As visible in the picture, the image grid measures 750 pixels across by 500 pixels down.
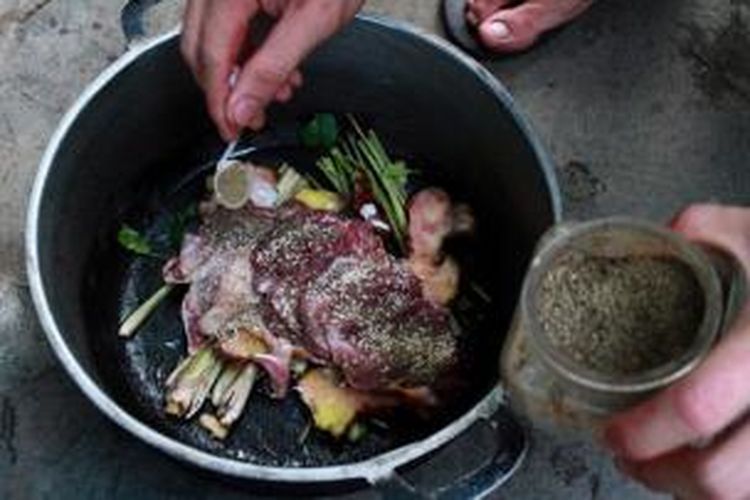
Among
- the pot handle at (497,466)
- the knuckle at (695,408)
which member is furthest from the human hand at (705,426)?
the pot handle at (497,466)

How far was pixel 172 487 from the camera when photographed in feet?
4.85

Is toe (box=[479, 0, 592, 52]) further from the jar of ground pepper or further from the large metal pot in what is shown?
the jar of ground pepper

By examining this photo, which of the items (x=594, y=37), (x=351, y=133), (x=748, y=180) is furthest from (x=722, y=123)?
(x=351, y=133)

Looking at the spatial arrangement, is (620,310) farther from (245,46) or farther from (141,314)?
(141,314)

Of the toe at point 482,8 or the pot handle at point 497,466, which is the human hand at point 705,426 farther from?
the toe at point 482,8

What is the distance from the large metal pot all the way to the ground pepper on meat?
0.78 ft

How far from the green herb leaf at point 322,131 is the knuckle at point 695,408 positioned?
83cm

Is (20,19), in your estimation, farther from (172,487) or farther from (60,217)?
(172,487)

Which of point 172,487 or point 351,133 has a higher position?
point 351,133

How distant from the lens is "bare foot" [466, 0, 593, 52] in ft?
5.66

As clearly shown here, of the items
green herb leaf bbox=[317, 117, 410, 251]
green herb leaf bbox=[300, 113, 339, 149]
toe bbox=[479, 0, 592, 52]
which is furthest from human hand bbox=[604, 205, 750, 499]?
toe bbox=[479, 0, 592, 52]

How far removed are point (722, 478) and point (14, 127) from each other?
1.16 m

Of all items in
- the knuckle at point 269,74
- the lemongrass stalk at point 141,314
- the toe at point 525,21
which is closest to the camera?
the knuckle at point 269,74

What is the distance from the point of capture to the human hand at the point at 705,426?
807 millimetres
